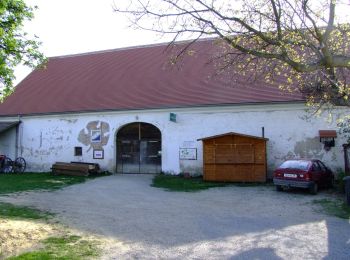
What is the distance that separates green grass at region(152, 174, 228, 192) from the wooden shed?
2.49 feet

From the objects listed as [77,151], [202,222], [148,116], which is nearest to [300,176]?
[202,222]

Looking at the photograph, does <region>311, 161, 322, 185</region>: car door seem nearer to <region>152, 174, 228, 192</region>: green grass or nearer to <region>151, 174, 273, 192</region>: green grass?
<region>151, 174, 273, 192</region>: green grass

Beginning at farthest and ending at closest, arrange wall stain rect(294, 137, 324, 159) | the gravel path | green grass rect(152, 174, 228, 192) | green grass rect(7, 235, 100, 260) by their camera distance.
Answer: wall stain rect(294, 137, 324, 159), green grass rect(152, 174, 228, 192), the gravel path, green grass rect(7, 235, 100, 260)

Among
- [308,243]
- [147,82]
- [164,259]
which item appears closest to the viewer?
[164,259]

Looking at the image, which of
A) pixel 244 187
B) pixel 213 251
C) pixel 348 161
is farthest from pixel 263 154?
pixel 213 251

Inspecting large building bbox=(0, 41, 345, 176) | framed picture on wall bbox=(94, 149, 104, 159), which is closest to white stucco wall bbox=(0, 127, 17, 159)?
large building bbox=(0, 41, 345, 176)

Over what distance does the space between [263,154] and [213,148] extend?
2408 millimetres

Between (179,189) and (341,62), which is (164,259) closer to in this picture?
(341,62)

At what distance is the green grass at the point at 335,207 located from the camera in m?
11.6

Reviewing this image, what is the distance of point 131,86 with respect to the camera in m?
25.3

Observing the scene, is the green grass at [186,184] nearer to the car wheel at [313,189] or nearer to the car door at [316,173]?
the car door at [316,173]

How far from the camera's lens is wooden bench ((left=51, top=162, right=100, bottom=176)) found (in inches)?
893

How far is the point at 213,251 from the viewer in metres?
7.44

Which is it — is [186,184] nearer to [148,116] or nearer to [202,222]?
[148,116]
